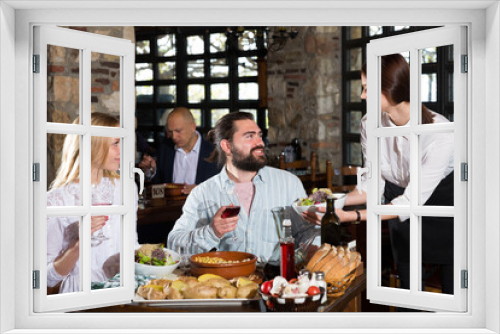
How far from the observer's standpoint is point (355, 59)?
650cm

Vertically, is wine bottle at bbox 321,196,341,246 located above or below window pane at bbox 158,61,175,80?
below

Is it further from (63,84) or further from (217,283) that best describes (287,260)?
(63,84)

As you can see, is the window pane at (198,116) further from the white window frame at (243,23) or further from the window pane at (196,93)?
the white window frame at (243,23)

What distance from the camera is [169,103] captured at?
6797 mm

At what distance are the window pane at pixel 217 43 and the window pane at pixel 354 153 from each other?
1.89 m

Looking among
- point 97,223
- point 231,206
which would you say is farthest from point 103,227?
point 231,206

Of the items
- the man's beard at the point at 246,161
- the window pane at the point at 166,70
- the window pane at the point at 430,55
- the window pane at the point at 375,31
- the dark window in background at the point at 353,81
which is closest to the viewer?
the man's beard at the point at 246,161

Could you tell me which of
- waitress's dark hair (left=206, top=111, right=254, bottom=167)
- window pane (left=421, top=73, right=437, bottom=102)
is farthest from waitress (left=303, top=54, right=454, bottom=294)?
window pane (left=421, top=73, right=437, bottom=102)

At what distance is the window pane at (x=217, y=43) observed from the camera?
6.62m

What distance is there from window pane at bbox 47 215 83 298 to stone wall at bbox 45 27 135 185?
0.24 metres

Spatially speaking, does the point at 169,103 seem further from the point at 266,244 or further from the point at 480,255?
the point at 480,255

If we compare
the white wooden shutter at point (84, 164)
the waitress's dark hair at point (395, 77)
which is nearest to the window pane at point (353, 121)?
the waitress's dark hair at point (395, 77)

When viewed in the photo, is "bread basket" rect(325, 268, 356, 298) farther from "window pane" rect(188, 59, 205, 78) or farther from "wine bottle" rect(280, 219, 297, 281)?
"window pane" rect(188, 59, 205, 78)

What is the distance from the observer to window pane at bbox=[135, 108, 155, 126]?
678cm
